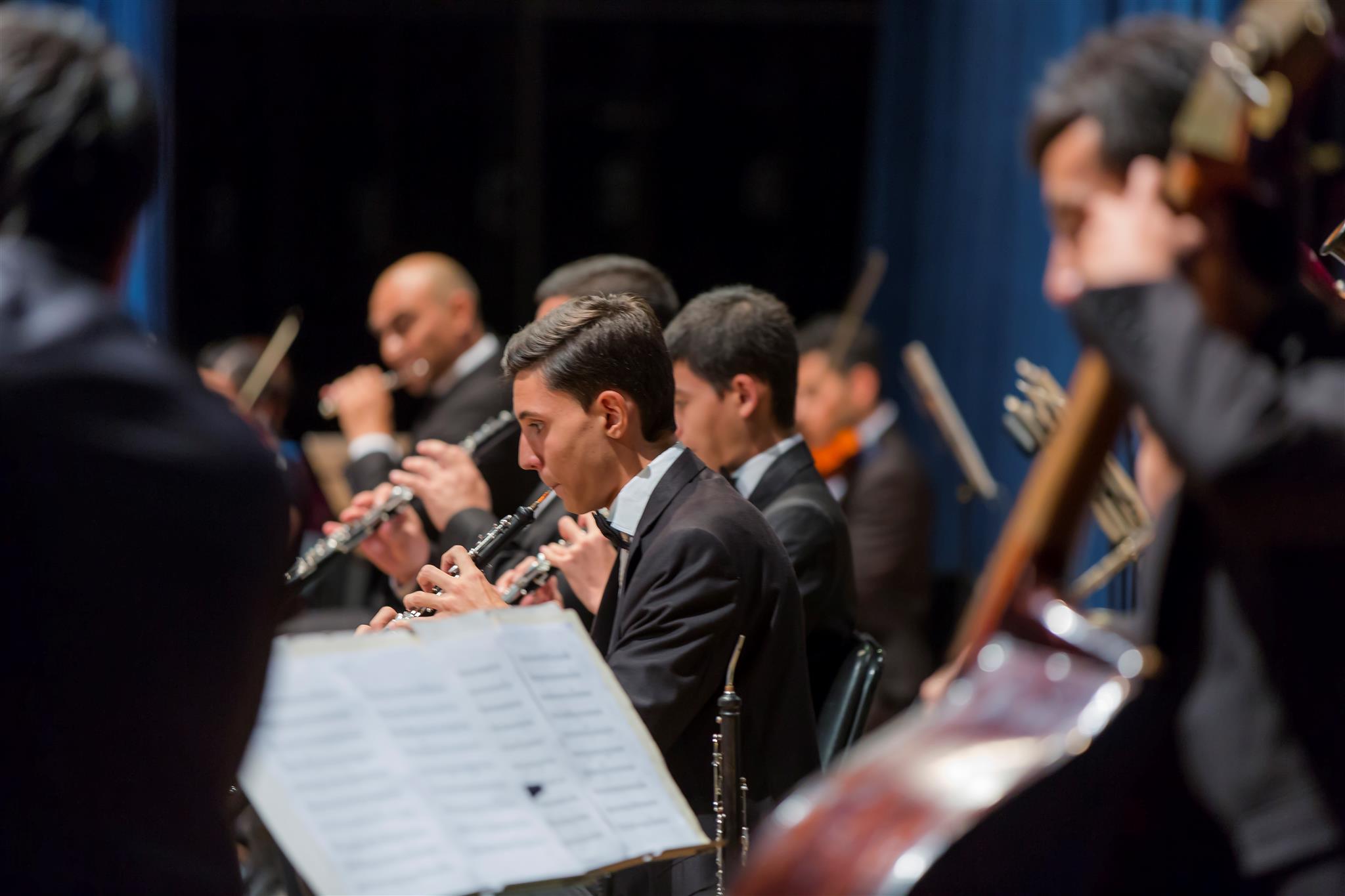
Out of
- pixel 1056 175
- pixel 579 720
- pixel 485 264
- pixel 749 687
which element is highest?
pixel 1056 175

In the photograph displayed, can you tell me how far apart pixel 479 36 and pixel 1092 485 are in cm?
611

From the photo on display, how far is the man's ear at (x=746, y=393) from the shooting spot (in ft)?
9.34

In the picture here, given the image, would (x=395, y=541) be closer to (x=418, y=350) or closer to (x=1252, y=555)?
(x=418, y=350)

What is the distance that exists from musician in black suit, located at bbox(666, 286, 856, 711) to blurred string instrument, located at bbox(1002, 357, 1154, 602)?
14.8 inches

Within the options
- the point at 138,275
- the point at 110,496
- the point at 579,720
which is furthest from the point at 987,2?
the point at 110,496

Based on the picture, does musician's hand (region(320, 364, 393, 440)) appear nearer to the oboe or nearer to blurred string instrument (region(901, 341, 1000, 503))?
the oboe

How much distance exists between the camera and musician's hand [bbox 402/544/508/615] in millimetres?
1945

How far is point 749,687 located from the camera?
211 centimetres

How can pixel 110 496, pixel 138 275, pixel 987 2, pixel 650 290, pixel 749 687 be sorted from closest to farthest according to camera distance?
pixel 110 496 < pixel 749 687 < pixel 650 290 < pixel 138 275 < pixel 987 2

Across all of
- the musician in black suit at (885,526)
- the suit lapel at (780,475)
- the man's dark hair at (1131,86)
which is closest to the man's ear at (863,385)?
the musician in black suit at (885,526)

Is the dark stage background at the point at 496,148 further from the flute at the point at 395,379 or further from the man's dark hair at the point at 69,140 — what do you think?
the man's dark hair at the point at 69,140

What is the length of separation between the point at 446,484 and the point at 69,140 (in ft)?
6.13

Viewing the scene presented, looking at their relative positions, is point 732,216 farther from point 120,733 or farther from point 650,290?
point 120,733

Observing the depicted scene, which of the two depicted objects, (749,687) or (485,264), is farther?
(485,264)
